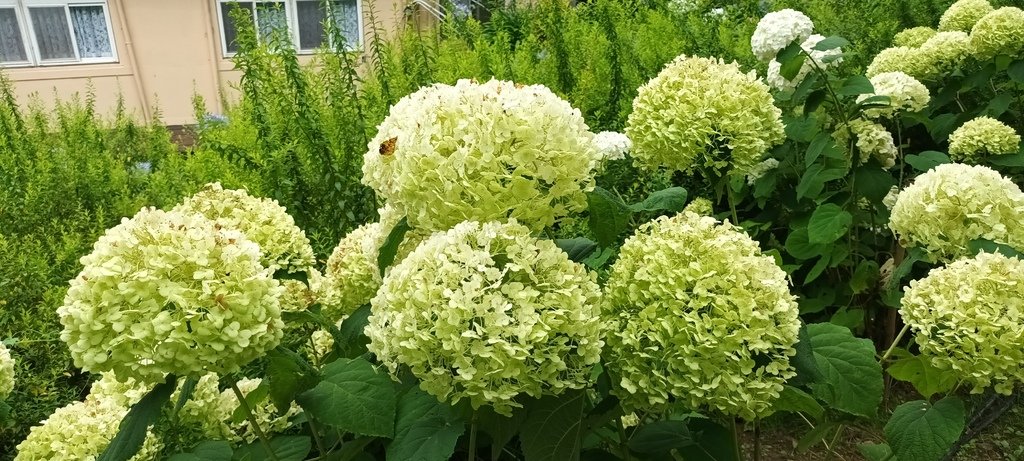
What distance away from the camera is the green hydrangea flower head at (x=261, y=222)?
136 cm

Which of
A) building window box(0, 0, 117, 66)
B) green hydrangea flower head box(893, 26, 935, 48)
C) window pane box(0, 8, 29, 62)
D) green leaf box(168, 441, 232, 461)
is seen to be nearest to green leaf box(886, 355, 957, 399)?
green leaf box(168, 441, 232, 461)

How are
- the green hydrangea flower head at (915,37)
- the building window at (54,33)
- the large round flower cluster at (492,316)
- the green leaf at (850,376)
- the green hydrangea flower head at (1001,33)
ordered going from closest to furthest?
the large round flower cluster at (492,316) → the green leaf at (850,376) → the green hydrangea flower head at (1001,33) → the green hydrangea flower head at (915,37) → the building window at (54,33)

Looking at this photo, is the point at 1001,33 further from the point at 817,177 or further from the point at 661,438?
the point at 661,438

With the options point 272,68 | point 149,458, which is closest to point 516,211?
point 149,458

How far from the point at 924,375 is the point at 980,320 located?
30cm

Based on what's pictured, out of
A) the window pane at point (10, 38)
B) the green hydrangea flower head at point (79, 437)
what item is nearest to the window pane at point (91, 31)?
the window pane at point (10, 38)

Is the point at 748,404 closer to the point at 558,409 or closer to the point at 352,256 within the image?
the point at 558,409

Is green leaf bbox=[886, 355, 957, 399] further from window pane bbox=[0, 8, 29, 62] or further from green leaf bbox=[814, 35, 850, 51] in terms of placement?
window pane bbox=[0, 8, 29, 62]

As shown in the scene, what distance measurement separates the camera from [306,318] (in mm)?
1303

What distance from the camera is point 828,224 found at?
7.98 feet

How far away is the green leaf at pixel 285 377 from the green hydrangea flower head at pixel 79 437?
44 cm

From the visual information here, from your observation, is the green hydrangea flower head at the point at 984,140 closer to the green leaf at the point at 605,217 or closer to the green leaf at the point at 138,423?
the green leaf at the point at 605,217

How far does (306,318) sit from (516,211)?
1.71ft

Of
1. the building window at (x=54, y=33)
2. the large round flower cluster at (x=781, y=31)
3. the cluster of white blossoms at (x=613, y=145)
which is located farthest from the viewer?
the building window at (x=54, y=33)
